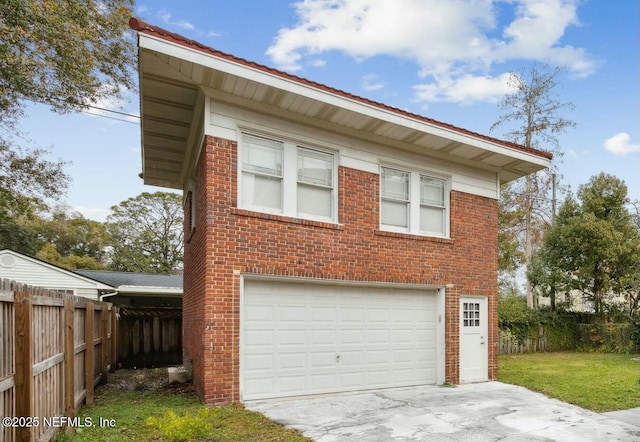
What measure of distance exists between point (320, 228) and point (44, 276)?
13.6m

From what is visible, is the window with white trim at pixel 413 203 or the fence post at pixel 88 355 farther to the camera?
the window with white trim at pixel 413 203

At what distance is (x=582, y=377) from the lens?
10.5m

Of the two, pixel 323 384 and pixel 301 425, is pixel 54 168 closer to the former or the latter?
pixel 323 384

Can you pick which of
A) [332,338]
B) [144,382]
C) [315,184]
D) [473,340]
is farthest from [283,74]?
[473,340]

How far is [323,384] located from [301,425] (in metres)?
2.00

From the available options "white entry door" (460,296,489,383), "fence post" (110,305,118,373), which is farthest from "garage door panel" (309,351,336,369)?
"fence post" (110,305,118,373)

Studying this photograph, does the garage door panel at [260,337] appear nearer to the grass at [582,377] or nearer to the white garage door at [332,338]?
the white garage door at [332,338]

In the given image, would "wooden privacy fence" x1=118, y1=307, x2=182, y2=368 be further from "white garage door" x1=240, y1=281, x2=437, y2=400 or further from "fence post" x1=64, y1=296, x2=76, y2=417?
"fence post" x1=64, y1=296, x2=76, y2=417

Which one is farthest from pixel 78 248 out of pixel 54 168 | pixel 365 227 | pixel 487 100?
pixel 365 227

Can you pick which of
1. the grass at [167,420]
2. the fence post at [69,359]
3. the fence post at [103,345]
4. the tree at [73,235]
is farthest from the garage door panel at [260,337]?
the tree at [73,235]

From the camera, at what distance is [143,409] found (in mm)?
6750

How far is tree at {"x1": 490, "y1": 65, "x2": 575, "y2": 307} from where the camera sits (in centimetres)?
2225

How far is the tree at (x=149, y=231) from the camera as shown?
35.1 metres

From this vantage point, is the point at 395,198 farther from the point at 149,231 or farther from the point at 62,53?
the point at 149,231
